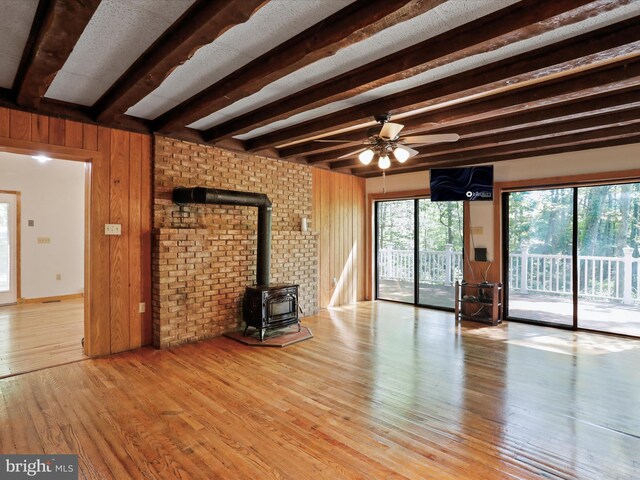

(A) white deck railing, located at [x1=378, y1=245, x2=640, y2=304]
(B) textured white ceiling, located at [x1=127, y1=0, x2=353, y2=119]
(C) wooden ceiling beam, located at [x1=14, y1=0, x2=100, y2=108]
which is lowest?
(A) white deck railing, located at [x1=378, y1=245, x2=640, y2=304]

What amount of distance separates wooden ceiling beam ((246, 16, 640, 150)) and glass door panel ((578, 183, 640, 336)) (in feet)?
9.45

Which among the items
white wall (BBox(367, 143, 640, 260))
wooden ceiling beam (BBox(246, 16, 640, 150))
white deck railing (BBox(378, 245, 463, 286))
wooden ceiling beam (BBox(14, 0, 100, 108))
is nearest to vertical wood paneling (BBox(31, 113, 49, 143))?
wooden ceiling beam (BBox(14, 0, 100, 108))

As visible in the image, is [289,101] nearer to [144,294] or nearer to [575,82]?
[575,82]

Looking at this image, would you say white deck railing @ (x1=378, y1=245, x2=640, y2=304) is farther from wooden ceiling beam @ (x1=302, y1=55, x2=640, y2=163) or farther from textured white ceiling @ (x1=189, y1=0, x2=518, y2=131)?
textured white ceiling @ (x1=189, y1=0, x2=518, y2=131)

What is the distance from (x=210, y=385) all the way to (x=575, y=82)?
4008 mm

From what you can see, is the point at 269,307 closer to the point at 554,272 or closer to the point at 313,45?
the point at 313,45

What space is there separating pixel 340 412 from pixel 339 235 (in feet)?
13.8

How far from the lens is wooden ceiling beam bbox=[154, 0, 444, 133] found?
181 cm

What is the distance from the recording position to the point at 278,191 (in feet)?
17.7

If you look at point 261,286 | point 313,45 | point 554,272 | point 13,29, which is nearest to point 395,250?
point 554,272

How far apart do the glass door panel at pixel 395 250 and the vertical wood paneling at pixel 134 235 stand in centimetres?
452

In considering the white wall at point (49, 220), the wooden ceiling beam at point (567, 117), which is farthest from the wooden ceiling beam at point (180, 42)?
the white wall at point (49, 220)

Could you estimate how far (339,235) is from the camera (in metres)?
6.59

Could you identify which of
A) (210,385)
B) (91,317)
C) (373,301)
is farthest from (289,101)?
(373,301)
